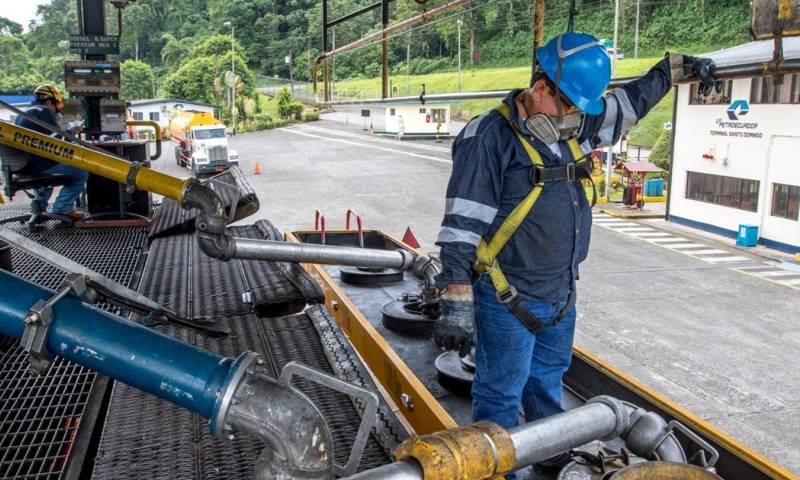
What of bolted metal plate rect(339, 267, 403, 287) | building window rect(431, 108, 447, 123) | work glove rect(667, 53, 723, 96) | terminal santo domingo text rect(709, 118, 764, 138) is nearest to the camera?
work glove rect(667, 53, 723, 96)

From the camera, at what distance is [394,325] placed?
490 cm

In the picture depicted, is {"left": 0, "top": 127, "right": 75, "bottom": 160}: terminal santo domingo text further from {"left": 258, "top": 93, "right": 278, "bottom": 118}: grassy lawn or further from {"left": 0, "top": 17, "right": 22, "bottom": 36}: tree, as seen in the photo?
{"left": 258, "top": 93, "right": 278, "bottom": 118}: grassy lawn

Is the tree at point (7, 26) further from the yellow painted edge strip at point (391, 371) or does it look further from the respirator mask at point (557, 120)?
the respirator mask at point (557, 120)

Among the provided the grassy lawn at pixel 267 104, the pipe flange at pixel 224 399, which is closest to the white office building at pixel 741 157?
the pipe flange at pixel 224 399

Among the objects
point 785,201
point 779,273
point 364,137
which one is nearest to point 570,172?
point 779,273

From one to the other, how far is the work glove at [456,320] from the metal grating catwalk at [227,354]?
0.51 metres

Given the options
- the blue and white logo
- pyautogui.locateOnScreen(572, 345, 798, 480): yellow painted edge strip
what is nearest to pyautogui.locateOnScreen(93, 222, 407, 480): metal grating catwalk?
pyautogui.locateOnScreen(572, 345, 798, 480): yellow painted edge strip

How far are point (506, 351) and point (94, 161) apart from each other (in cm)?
282

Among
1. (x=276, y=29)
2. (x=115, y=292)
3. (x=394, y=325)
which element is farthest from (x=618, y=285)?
(x=276, y=29)

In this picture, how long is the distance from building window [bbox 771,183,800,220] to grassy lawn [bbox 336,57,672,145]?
353cm

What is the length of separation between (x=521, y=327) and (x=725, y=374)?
292 inches

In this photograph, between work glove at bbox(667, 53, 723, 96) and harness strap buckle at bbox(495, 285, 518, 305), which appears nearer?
harness strap buckle at bbox(495, 285, 518, 305)

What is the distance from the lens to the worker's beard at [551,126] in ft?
9.62

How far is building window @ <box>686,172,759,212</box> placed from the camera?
57.6ft
